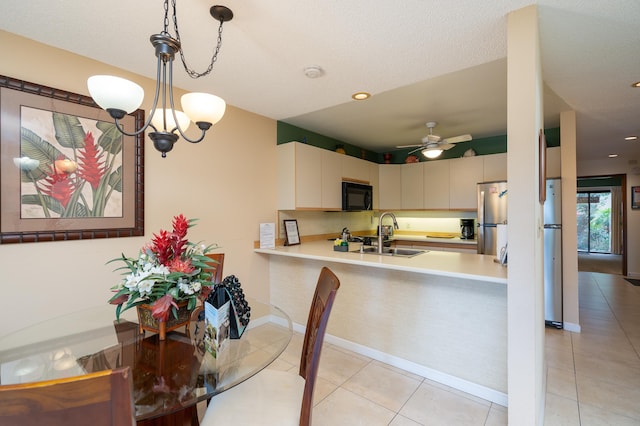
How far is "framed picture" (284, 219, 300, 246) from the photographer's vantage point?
11.8 feet

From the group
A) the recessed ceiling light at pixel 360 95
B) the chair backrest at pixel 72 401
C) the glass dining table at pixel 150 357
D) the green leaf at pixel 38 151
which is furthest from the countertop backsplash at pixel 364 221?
the chair backrest at pixel 72 401

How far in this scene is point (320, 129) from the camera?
4.12 metres

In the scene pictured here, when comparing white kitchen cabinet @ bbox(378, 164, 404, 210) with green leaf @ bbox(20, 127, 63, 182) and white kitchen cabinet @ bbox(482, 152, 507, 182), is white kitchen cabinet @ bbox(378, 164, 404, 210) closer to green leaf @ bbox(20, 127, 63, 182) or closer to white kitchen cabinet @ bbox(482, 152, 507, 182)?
white kitchen cabinet @ bbox(482, 152, 507, 182)

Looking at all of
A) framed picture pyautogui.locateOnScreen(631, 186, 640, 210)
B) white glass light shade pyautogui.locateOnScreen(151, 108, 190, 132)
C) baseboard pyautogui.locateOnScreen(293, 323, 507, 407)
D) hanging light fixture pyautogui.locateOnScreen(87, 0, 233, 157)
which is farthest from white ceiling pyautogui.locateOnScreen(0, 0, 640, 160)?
framed picture pyautogui.locateOnScreen(631, 186, 640, 210)

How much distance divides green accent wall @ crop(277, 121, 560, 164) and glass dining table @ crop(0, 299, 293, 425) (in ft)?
8.82

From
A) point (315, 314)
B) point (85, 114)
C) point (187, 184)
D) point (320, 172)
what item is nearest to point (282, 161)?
point (320, 172)

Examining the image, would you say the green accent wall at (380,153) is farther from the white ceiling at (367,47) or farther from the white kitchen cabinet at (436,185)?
the white ceiling at (367,47)

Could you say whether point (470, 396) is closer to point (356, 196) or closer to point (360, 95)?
point (360, 95)

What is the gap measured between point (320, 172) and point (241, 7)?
93.1 inches

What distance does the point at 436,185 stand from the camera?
472 centimetres

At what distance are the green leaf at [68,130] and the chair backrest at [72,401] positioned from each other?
79.0 inches

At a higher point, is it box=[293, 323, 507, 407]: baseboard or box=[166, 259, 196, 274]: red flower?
box=[166, 259, 196, 274]: red flower

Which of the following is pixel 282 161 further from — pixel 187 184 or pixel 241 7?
pixel 241 7

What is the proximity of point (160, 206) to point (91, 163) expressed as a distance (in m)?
0.59
